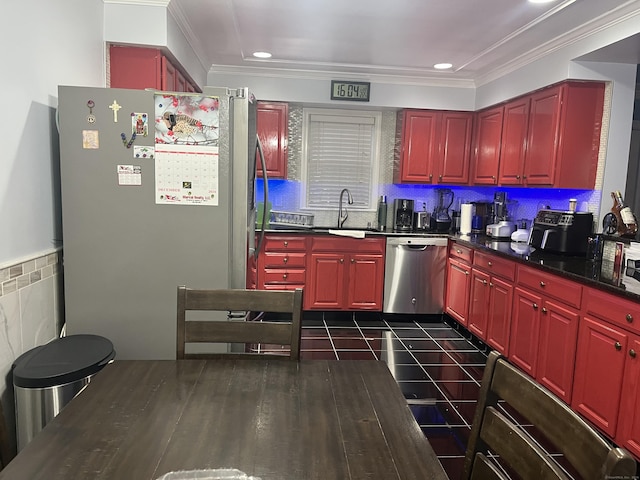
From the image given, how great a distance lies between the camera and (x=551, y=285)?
2.88 meters

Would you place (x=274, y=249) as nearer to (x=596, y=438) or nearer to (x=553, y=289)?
(x=553, y=289)

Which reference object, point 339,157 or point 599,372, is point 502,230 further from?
point 599,372

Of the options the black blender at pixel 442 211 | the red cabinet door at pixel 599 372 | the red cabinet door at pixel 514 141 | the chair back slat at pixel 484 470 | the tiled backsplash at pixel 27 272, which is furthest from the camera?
the black blender at pixel 442 211

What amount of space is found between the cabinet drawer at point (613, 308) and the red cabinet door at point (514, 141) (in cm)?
171

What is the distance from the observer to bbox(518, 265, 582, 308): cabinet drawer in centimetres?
265

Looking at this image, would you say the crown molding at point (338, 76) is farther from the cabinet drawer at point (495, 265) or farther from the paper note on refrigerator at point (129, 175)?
the paper note on refrigerator at point (129, 175)

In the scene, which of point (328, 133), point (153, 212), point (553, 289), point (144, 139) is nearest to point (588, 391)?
point (553, 289)

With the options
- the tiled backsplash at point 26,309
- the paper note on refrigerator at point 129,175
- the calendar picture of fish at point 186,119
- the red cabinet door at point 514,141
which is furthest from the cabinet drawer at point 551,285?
the tiled backsplash at point 26,309

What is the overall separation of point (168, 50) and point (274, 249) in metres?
2.08

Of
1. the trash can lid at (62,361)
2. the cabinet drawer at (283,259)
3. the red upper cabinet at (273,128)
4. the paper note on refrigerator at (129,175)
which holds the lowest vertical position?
the trash can lid at (62,361)

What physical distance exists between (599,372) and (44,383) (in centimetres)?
263

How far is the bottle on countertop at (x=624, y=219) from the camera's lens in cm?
302

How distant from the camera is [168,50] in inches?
118

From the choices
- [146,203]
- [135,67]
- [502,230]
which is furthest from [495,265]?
[135,67]
